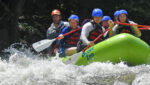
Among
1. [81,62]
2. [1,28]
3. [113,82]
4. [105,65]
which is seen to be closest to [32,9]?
[1,28]

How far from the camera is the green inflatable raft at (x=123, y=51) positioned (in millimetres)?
4480

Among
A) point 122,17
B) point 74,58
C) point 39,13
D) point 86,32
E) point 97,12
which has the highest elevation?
point 39,13

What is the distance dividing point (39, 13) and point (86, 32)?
20.0 feet

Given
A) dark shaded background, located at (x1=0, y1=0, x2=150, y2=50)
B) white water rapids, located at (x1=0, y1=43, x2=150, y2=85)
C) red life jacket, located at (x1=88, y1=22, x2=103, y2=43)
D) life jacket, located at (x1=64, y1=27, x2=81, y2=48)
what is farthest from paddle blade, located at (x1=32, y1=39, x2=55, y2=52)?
dark shaded background, located at (x1=0, y1=0, x2=150, y2=50)

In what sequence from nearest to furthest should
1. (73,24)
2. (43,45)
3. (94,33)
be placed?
(94,33), (73,24), (43,45)

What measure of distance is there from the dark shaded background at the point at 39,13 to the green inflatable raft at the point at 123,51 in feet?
18.1

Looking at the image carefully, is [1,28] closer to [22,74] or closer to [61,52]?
[61,52]

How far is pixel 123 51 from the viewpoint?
14.8 ft

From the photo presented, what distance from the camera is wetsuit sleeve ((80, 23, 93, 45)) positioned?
5.20 metres

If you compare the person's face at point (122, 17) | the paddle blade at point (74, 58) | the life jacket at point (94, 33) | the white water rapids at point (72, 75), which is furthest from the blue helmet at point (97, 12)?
the white water rapids at point (72, 75)

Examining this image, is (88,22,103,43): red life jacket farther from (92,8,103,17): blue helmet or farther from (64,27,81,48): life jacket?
(64,27,81,48): life jacket

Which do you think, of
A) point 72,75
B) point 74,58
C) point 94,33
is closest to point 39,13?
point 94,33

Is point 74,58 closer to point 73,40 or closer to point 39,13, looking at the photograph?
→ point 73,40

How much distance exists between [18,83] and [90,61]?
1.52 m
